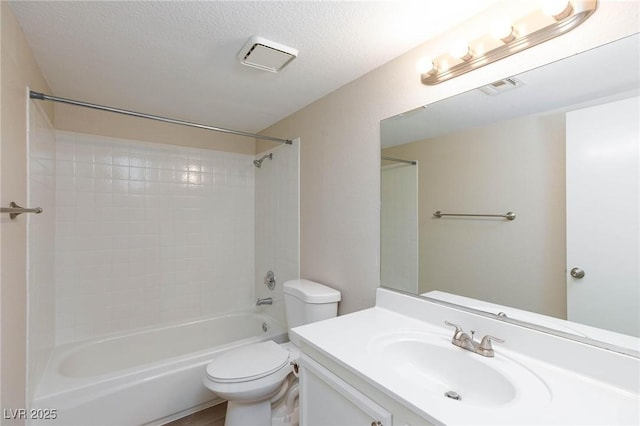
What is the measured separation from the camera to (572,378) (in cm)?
88

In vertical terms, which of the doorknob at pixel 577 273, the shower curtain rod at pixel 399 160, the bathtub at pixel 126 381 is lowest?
the bathtub at pixel 126 381

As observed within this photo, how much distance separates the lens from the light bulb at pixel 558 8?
0.92 metres

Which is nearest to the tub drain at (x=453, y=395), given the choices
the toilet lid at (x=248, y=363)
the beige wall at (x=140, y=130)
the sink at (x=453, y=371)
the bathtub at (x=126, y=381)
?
the sink at (x=453, y=371)

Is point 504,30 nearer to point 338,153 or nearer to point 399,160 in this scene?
point 399,160

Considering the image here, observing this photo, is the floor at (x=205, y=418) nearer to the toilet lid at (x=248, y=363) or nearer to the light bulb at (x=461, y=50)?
the toilet lid at (x=248, y=363)

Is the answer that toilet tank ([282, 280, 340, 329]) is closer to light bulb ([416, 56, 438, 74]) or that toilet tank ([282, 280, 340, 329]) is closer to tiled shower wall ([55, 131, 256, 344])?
tiled shower wall ([55, 131, 256, 344])

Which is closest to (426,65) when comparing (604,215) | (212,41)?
(604,215)

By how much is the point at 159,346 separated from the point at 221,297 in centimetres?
63

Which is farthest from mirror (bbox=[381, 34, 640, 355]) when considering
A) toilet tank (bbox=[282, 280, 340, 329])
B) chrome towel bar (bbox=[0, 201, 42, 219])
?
chrome towel bar (bbox=[0, 201, 42, 219])

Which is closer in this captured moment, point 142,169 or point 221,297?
point 142,169

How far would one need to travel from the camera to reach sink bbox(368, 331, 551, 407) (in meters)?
0.86

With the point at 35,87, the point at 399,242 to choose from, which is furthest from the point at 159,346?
the point at 399,242

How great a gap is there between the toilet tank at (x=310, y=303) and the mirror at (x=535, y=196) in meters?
0.50

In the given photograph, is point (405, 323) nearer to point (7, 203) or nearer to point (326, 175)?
point (326, 175)
